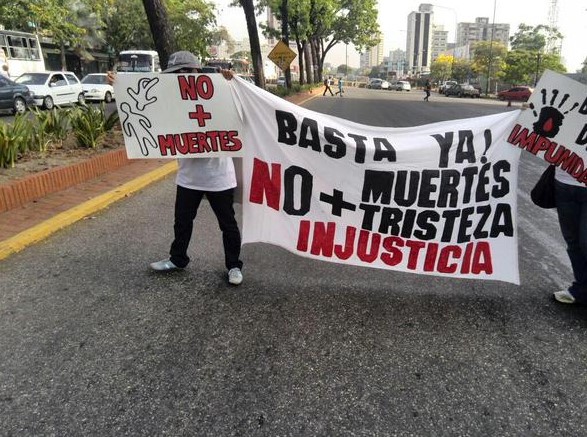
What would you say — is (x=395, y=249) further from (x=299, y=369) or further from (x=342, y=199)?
(x=299, y=369)

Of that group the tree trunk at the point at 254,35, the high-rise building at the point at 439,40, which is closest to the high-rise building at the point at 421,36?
the high-rise building at the point at 439,40

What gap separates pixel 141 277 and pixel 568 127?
11.4 ft

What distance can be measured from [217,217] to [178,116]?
89 centimetres

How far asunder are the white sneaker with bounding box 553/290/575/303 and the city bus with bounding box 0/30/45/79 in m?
25.8

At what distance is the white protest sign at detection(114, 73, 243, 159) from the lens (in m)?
3.95

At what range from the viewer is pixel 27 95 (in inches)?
709

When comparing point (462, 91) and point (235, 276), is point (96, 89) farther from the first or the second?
point (462, 91)

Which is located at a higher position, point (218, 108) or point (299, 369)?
point (218, 108)

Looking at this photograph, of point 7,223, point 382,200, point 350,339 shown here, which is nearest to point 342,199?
point 382,200

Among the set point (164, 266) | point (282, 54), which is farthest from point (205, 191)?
point (282, 54)

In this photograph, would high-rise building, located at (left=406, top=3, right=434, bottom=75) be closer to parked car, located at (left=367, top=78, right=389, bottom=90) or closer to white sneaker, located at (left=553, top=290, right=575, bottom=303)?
parked car, located at (left=367, top=78, right=389, bottom=90)

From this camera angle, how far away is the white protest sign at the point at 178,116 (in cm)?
395

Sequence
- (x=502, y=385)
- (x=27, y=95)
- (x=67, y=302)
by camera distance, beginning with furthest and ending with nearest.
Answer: (x=27, y=95) → (x=67, y=302) → (x=502, y=385)

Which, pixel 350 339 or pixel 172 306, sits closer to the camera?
pixel 350 339
